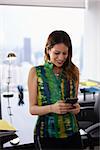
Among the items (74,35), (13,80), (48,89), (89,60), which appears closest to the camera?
(48,89)

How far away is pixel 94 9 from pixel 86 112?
1206 mm

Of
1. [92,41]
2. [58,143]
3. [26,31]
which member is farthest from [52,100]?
[92,41]

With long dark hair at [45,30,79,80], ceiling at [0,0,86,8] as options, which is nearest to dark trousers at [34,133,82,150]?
long dark hair at [45,30,79,80]

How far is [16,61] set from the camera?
101 inches

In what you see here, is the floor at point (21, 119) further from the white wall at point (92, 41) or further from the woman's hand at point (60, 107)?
the woman's hand at point (60, 107)

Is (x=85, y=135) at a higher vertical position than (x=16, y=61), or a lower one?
lower

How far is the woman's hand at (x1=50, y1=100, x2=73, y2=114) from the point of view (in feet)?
3.81

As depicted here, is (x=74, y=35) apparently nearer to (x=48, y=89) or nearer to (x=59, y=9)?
(x=59, y=9)

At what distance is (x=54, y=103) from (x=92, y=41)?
→ 1861 mm

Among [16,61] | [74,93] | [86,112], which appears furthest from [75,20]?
[74,93]

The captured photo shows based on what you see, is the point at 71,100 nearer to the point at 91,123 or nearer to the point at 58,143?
the point at 58,143

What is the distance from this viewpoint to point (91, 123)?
230 centimetres

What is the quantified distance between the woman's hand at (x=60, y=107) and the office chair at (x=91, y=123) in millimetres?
835

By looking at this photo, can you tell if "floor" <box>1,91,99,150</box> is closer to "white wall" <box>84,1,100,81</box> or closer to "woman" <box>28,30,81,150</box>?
"white wall" <box>84,1,100,81</box>
